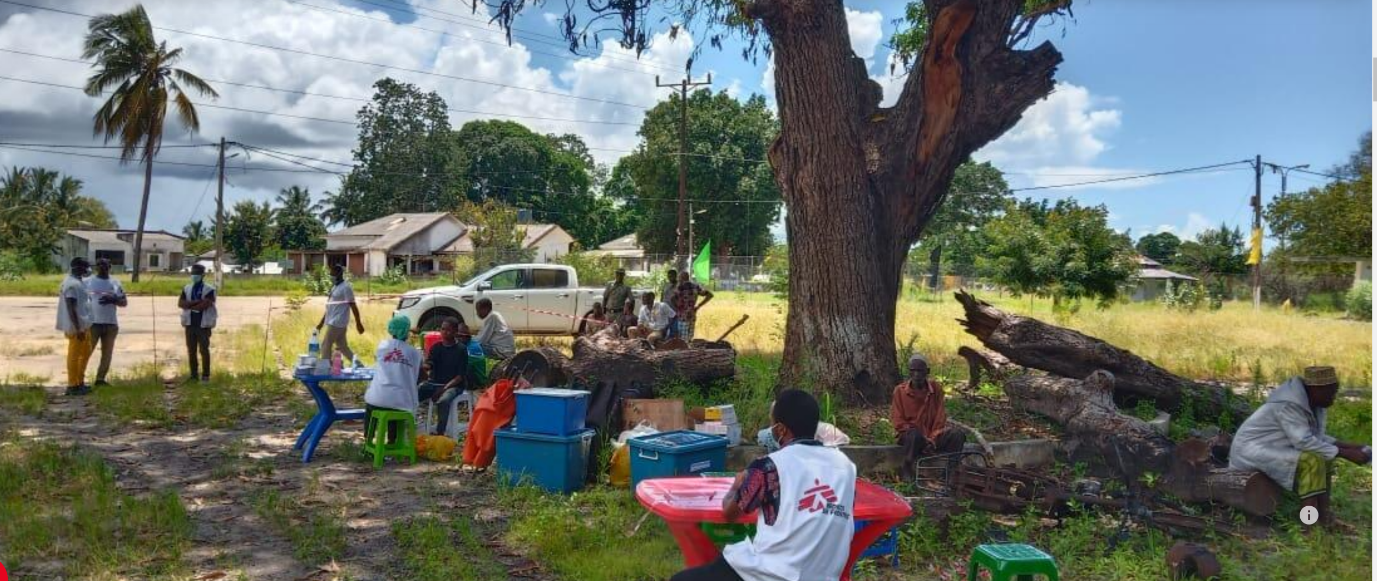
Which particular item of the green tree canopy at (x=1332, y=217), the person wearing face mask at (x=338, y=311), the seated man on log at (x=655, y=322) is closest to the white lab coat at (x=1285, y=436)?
the seated man on log at (x=655, y=322)

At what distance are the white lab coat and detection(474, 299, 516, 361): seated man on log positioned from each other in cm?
692

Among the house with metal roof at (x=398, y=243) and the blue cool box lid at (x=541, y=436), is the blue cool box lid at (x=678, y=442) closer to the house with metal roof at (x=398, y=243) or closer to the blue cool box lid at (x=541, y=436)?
the blue cool box lid at (x=541, y=436)

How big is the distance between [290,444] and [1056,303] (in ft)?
73.8

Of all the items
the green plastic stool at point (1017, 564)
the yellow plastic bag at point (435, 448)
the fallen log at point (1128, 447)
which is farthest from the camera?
the yellow plastic bag at point (435, 448)

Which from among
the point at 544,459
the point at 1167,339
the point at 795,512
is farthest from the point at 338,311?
the point at 1167,339

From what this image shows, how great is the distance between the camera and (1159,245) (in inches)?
3270

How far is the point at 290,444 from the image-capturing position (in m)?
8.80

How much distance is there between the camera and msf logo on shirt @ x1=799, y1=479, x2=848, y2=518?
134 inches

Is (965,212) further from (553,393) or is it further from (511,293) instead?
(553,393)

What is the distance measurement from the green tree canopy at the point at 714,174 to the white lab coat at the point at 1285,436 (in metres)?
44.4

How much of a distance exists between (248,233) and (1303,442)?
2439 inches

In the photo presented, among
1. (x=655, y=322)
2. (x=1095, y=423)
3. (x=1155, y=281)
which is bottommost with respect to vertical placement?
(x=1095, y=423)

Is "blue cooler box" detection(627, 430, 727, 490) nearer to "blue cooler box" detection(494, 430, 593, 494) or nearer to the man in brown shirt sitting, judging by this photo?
"blue cooler box" detection(494, 430, 593, 494)

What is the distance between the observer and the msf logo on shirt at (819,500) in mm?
3416
